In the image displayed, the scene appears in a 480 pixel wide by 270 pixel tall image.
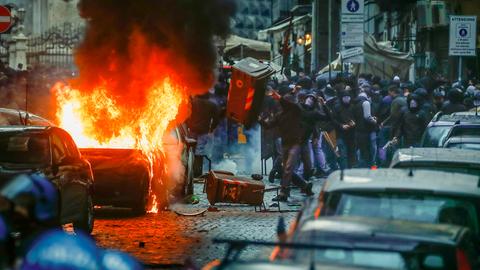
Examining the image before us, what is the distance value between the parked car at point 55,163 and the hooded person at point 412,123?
889cm

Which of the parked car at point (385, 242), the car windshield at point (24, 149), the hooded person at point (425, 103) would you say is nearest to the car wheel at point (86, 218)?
the car windshield at point (24, 149)

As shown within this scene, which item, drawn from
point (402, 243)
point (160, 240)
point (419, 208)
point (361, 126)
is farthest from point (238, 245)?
point (361, 126)

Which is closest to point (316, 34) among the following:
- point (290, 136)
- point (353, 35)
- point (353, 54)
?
point (353, 54)

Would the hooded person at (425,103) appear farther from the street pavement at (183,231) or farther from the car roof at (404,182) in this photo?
the car roof at (404,182)

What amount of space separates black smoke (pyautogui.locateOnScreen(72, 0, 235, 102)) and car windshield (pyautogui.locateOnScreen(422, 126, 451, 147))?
4.10m

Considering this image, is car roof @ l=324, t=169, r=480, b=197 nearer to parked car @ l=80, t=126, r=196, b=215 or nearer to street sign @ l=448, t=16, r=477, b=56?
parked car @ l=80, t=126, r=196, b=215

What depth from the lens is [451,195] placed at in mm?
7605

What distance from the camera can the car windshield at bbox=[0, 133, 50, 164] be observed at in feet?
41.0

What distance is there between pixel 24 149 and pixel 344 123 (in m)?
10.3

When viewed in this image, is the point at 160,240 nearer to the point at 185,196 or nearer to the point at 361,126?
the point at 185,196

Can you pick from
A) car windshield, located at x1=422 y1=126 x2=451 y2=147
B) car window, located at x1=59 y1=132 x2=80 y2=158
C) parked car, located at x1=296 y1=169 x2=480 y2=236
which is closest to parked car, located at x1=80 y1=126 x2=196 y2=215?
car window, located at x1=59 y1=132 x2=80 y2=158

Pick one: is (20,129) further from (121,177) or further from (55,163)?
(121,177)

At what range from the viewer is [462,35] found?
81.6ft

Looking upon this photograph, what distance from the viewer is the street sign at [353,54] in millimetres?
23984
